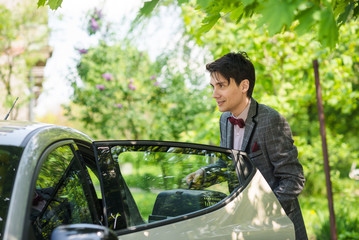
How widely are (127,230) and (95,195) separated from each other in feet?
1.91

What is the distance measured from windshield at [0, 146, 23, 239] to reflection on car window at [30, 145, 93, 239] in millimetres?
260

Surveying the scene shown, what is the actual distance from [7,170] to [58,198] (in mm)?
477

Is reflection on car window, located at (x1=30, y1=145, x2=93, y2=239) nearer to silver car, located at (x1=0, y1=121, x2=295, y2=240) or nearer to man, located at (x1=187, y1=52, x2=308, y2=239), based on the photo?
silver car, located at (x1=0, y1=121, x2=295, y2=240)

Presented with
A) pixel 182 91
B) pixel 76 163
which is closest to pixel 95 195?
pixel 76 163

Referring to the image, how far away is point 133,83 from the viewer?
983 cm

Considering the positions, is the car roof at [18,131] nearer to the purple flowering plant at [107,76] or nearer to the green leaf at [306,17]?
the green leaf at [306,17]

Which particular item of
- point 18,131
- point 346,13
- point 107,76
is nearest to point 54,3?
point 18,131

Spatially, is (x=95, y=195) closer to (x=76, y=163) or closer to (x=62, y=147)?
(x=76, y=163)

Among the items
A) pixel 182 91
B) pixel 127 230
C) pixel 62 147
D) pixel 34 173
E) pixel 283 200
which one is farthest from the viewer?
pixel 182 91

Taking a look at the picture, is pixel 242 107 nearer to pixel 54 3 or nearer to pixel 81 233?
pixel 54 3

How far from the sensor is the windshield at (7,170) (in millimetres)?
1732

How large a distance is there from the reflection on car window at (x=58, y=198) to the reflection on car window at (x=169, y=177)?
24 centimetres

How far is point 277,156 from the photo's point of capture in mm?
2648

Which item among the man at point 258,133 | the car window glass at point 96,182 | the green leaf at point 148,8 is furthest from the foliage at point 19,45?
the green leaf at point 148,8
